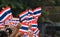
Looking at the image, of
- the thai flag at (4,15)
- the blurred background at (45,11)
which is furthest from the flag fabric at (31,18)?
the blurred background at (45,11)

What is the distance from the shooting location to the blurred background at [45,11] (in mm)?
19427

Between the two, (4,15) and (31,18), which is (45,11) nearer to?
(31,18)

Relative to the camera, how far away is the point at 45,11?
21.3 metres

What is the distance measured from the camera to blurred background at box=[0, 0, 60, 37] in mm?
19427

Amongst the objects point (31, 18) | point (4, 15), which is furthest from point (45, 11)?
point (4, 15)

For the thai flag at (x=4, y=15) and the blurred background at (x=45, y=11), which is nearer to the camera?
the thai flag at (x=4, y=15)

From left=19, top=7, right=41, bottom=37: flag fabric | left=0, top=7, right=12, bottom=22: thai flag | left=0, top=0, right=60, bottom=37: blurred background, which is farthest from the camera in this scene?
left=0, top=0, right=60, bottom=37: blurred background

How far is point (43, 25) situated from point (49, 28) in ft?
6.56

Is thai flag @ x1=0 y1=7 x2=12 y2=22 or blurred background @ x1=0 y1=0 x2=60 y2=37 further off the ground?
thai flag @ x1=0 y1=7 x2=12 y2=22

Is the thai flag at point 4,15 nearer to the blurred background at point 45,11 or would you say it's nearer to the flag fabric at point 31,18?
the flag fabric at point 31,18

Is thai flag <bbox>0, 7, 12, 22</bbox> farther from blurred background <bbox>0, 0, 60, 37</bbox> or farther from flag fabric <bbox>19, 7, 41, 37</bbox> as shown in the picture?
blurred background <bbox>0, 0, 60, 37</bbox>

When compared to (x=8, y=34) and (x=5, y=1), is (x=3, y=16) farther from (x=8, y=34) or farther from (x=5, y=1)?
(x=5, y=1)

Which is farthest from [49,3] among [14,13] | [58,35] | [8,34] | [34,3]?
[8,34]

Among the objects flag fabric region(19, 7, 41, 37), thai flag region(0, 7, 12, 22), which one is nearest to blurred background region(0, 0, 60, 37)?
flag fabric region(19, 7, 41, 37)
